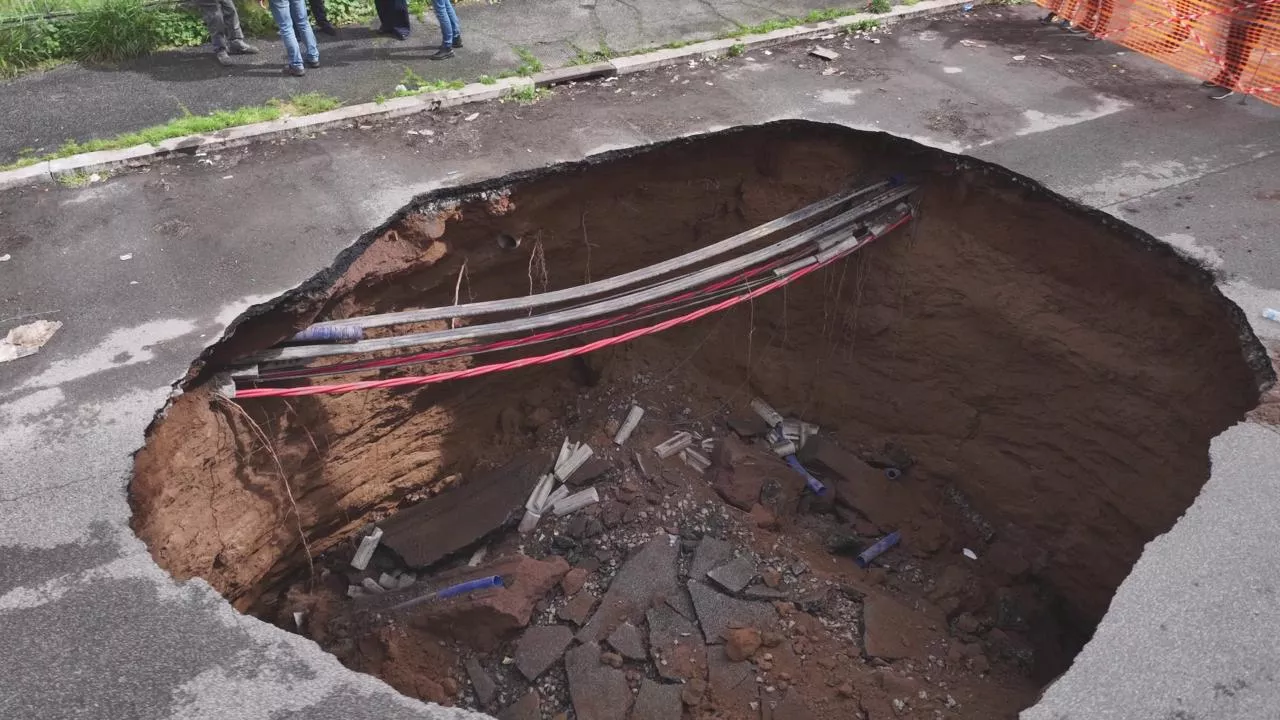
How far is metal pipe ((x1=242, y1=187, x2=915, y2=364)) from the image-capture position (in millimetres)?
5141

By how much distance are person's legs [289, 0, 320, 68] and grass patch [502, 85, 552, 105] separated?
6.59 feet

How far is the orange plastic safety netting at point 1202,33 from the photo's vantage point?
24.3ft

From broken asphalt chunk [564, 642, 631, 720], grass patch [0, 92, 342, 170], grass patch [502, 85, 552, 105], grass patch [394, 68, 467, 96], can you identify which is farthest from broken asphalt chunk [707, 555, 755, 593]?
grass patch [0, 92, 342, 170]

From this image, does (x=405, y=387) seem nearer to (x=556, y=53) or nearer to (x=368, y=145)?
(x=368, y=145)

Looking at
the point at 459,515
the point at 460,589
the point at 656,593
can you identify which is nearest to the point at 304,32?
the point at 459,515

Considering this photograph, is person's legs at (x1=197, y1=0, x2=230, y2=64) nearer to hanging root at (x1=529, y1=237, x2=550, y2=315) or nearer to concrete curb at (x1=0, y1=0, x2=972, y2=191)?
concrete curb at (x1=0, y1=0, x2=972, y2=191)

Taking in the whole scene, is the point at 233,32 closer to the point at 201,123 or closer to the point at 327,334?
the point at 201,123

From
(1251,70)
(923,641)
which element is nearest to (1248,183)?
(1251,70)

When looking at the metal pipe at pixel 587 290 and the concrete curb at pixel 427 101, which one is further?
the concrete curb at pixel 427 101

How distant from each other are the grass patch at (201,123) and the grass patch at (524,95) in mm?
1448

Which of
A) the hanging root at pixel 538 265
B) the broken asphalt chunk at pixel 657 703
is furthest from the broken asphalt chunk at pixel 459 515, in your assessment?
the broken asphalt chunk at pixel 657 703

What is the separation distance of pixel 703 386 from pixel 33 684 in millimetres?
5655

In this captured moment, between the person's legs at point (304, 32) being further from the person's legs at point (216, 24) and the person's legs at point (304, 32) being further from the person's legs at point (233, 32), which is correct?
the person's legs at point (216, 24)

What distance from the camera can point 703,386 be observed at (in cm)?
A: 802
